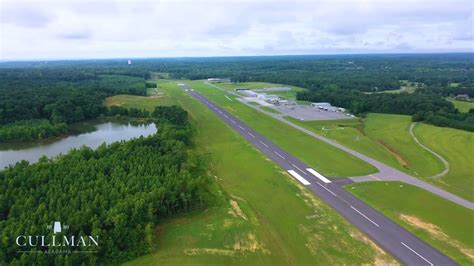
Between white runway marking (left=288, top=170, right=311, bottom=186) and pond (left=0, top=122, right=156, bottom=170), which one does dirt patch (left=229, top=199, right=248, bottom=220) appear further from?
pond (left=0, top=122, right=156, bottom=170)

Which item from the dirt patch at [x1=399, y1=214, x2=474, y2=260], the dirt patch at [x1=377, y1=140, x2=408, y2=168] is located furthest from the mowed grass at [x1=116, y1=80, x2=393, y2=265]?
the dirt patch at [x1=377, y1=140, x2=408, y2=168]

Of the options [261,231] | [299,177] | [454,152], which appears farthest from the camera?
[454,152]

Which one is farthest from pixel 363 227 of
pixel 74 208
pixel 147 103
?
pixel 147 103

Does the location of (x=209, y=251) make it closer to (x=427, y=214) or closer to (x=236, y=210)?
(x=236, y=210)

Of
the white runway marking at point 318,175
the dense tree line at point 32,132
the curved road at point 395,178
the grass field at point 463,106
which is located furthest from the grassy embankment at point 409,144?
the dense tree line at point 32,132

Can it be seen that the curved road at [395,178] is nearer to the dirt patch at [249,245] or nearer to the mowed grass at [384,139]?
the mowed grass at [384,139]

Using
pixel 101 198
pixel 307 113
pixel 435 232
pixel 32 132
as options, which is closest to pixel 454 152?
pixel 435 232
